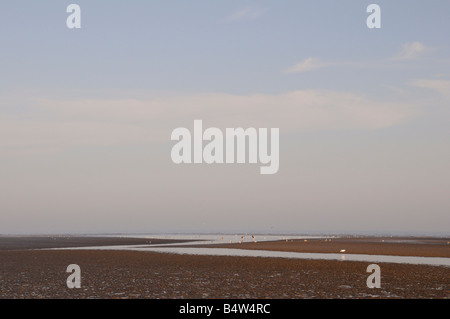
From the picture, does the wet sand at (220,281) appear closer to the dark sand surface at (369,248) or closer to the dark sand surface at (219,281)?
the dark sand surface at (219,281)

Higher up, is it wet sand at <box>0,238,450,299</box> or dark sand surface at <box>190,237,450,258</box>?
wet sand at <box>0,238,450,299</box>

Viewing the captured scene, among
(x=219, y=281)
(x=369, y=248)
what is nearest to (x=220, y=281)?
(x=219, y=281)

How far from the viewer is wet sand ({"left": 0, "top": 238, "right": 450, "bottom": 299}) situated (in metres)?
26.4

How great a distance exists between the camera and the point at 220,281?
32281 mm

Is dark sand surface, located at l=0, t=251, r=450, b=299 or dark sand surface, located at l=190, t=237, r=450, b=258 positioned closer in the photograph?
dark sand surface, located at l=0, t=251, r=450, b=299

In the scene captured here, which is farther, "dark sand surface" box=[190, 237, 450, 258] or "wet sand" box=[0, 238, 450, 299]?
"dark sand surface" box=[190, 237, 450, 258]

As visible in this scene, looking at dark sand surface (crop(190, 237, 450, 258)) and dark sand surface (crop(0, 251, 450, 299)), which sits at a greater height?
dark sand surface (crop(0, 251, 450, 299))

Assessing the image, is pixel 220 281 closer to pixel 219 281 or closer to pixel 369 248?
pixel 219 281

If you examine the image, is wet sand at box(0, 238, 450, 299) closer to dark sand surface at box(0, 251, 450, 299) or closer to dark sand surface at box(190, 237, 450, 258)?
dark sand surface at box(0, 251, 450, 299)

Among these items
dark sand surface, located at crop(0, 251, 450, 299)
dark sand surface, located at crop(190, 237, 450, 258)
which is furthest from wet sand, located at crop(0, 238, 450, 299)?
dark sand surface, located at crop(190, 237, 450, 258)
